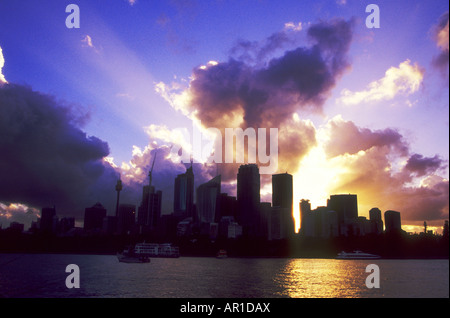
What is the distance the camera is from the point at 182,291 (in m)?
76.4

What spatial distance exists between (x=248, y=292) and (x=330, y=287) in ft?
88.5

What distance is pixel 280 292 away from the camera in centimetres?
7644

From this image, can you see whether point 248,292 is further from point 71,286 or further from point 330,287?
point 71,286
